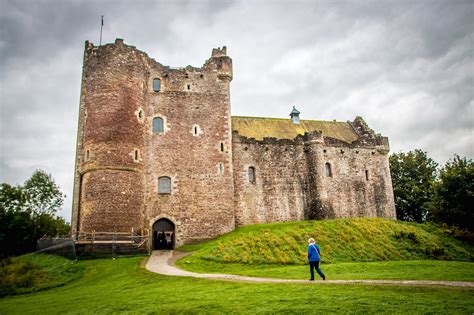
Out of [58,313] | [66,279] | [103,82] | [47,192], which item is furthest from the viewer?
[47,192]

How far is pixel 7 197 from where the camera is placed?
39938mm

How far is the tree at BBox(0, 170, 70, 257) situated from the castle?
12.8 m

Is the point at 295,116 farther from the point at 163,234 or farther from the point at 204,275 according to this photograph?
the point at 204,275

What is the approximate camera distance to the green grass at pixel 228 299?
10.2 m

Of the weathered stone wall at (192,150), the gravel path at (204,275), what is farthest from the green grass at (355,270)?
the weathered stone wall at (192,150)

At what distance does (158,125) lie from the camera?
32.3 m

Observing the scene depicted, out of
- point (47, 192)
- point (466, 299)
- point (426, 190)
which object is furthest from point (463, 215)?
point (47, 192)

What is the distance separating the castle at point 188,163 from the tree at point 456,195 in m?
5.97

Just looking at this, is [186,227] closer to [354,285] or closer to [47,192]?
[354,285]

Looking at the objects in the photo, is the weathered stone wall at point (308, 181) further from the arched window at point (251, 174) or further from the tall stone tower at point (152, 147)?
Answer: the tall stone tower at point (152, 147)

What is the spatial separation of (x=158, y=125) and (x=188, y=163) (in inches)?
161

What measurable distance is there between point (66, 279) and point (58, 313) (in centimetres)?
793

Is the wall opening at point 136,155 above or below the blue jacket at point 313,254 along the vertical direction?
above

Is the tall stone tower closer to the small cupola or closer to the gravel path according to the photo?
the gravel path
